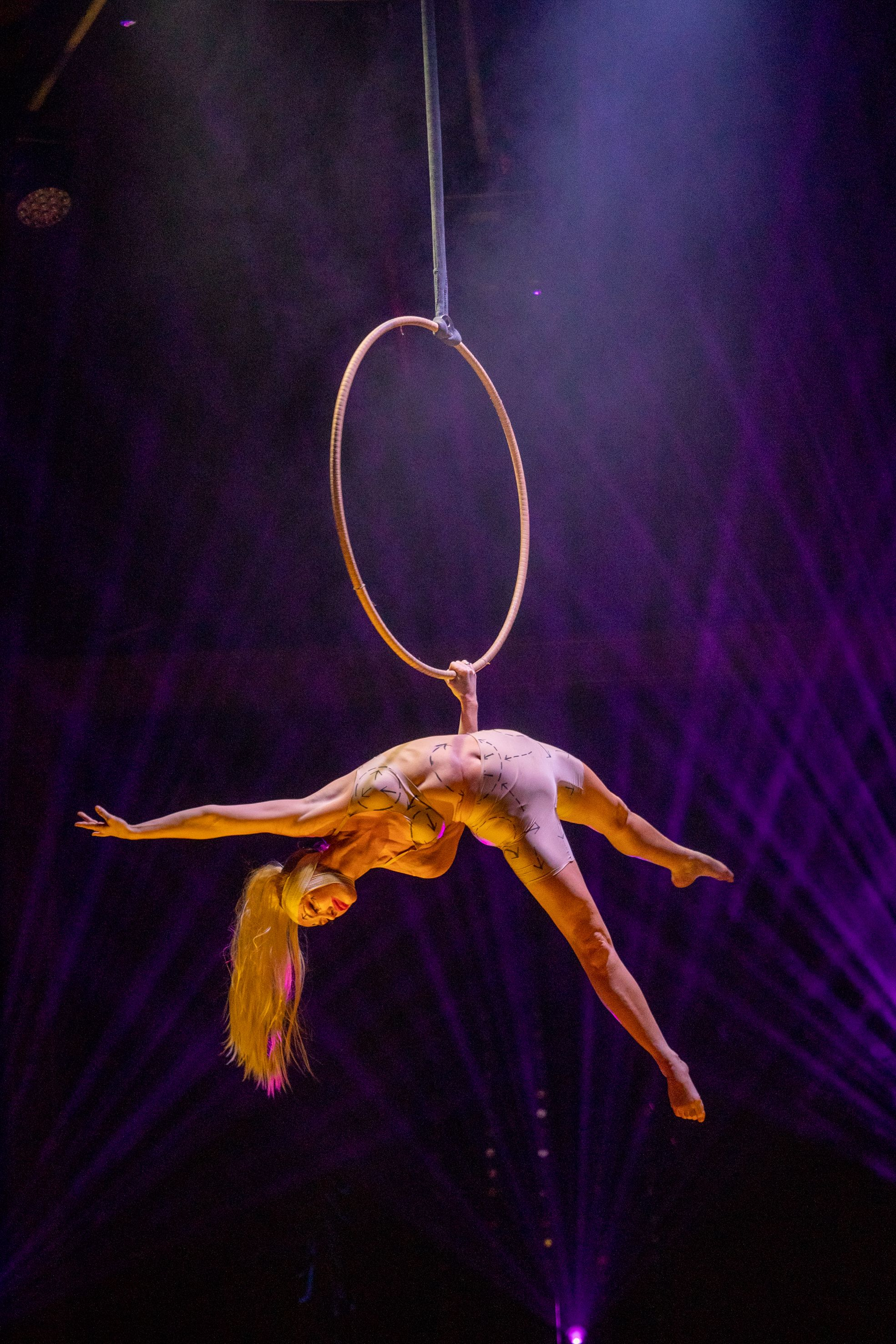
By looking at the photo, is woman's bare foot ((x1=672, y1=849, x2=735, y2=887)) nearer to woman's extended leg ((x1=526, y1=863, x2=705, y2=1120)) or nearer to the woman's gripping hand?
woman's extended leg ((x1=526, y1=863, x2=705, y2=1120))

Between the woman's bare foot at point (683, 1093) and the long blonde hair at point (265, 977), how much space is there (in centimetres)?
93

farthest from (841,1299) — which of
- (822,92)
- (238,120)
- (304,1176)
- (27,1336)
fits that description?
(238,120)

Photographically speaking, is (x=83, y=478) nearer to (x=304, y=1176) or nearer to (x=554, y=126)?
(x=554, y=126)

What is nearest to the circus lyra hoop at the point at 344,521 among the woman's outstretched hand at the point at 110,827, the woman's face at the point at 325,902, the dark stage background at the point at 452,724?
the woman's face at the point at 325,902

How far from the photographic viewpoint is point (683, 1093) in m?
2.17

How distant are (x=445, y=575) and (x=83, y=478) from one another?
1656mm

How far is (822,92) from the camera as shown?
3.40m

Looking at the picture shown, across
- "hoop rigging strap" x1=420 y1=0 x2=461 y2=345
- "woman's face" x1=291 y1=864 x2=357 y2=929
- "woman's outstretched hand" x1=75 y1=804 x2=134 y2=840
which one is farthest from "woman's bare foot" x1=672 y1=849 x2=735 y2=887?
"hoop rigging strap" x1=420 y1=0 x2=461 y2=345

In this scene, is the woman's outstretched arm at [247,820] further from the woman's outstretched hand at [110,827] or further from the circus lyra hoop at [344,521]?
the circus lyra hoop at [344,521]

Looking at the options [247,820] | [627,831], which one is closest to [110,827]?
[247,820]

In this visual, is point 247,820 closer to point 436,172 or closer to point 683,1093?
point 683,1093

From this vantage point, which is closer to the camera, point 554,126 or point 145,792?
point 554,126

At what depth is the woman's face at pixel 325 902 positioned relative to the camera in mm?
2361

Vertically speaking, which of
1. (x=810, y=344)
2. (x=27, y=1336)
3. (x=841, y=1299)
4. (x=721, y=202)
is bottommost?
(x=841, y=1299)
